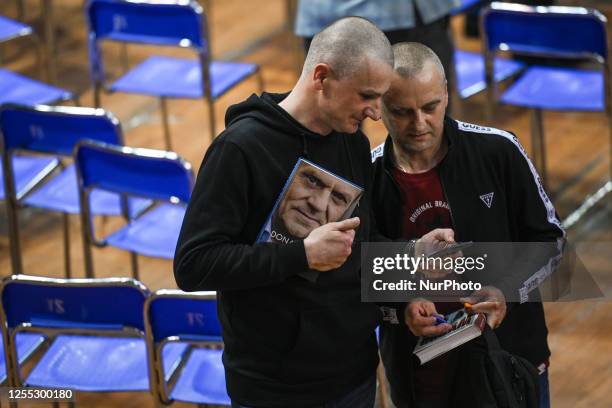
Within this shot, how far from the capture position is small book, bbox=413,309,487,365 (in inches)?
87.0

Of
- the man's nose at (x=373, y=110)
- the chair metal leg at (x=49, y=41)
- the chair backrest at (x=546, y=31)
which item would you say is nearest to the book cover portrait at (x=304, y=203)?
the man's nose at (x=373, y=110)

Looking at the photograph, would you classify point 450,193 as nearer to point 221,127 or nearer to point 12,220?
point 12,220

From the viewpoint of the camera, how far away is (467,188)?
236 centimetres

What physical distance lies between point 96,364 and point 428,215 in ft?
4.43

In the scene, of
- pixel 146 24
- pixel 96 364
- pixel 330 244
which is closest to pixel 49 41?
pixel 146 24

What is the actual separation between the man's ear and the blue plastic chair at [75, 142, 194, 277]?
66.2 inches

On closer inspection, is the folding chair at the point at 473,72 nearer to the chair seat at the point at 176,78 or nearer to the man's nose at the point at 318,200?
the chair seat at the point at 176,78

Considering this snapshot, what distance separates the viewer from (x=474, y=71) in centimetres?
507

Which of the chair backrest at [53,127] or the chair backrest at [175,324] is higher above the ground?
the chair backrest at [53,127]

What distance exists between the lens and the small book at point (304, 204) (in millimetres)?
2121

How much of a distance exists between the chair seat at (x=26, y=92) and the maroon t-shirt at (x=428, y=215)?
10.1 feet

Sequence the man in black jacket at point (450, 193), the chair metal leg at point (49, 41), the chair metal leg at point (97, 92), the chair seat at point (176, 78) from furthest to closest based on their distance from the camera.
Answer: the chair metal leg at point (49, 41) < the chair metal leg at point (97, 92) < the chair seat at point (176, 78) < the man in black jacket at point (450, 193)

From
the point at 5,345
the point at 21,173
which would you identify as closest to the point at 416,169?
the point at 5,345

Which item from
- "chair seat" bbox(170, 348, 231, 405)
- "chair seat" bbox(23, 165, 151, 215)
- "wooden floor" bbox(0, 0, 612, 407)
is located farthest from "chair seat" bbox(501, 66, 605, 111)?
"chair seat" bbox(170, 348, 231, 405)
